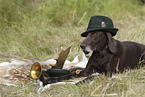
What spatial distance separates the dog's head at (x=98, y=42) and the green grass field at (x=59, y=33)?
0.38 meters

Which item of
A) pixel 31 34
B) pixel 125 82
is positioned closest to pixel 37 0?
pixel 31 34

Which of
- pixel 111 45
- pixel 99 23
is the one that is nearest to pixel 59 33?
pixel 99 23

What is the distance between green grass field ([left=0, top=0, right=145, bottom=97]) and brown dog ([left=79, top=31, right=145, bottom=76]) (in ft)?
A: 0.50

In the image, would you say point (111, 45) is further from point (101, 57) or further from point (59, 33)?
point (59, 33)

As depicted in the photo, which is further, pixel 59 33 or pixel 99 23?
pixel 59 33

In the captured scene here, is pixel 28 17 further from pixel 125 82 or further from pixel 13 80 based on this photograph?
pixel 125 82

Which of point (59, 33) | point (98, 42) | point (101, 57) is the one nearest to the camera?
point (98, 42)

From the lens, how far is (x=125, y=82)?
8.08ft

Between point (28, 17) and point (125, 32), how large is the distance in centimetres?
253

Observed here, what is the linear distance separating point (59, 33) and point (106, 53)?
258cm

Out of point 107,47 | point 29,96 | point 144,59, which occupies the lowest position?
point 29,96

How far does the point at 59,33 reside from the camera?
518 centimetres

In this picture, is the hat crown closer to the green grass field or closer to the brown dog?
the brown dog

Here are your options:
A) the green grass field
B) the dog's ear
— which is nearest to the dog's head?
the dog's ear
